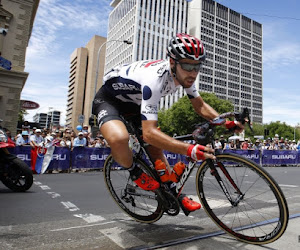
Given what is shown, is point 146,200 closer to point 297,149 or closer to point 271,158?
point 271,158

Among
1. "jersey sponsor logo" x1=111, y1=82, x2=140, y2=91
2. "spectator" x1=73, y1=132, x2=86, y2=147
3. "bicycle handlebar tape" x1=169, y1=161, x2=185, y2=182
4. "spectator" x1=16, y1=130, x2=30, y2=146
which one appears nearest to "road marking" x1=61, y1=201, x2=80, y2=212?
"bicycle handlebar tape" x1=169, y1=161, x2=185, y2=182

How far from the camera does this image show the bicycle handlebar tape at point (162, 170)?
273 centimetres

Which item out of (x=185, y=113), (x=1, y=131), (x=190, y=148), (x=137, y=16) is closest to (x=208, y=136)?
(x=190, y=148)

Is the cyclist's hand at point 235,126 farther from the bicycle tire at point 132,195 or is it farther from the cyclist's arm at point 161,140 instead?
the bicycle tire at point 132,195

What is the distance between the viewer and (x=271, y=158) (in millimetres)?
16938

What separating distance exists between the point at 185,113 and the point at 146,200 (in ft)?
169

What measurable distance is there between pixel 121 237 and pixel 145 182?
0.61 metres

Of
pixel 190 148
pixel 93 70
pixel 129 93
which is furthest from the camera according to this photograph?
pixel 93 70

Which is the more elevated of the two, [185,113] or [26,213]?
[185,113]

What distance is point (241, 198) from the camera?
2.61 m

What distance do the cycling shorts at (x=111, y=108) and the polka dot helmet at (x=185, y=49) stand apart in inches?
35.4

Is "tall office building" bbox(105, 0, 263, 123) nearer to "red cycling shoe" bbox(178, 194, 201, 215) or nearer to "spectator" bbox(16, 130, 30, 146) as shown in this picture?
"spectator" bbox(16, 130, 30, 146)

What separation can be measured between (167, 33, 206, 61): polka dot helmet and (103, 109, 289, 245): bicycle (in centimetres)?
64

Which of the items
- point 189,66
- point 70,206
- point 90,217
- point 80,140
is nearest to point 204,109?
point 189,66
